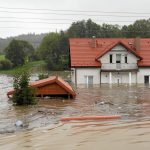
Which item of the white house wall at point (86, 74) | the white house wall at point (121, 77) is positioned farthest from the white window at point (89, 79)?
the white house wall at point (121, 77)

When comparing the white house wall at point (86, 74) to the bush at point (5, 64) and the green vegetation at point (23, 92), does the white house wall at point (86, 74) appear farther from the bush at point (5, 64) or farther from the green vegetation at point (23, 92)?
the bush at point (5, 64)

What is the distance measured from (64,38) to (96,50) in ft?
173

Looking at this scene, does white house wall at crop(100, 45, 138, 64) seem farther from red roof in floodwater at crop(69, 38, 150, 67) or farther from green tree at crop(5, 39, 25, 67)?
green tree at crop(5, 39, 25, 67)

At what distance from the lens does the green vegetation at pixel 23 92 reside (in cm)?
2741

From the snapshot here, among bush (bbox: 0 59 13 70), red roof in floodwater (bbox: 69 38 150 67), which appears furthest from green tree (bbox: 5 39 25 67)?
red roof in floodwater (bbox: 69 38 150 67)

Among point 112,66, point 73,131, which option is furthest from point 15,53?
point 73,131

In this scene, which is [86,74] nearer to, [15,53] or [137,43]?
[137,43]

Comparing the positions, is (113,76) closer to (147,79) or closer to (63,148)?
(147,79)

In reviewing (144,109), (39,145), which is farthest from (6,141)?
(144,109)

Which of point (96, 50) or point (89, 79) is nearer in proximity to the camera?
point (89, 79)

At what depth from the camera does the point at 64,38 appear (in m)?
111

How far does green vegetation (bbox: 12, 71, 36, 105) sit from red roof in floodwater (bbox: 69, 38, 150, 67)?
27.5m

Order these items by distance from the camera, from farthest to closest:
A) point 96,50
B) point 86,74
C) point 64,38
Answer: point 64,38
point 96,50
point 86,74

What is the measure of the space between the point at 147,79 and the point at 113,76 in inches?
168
